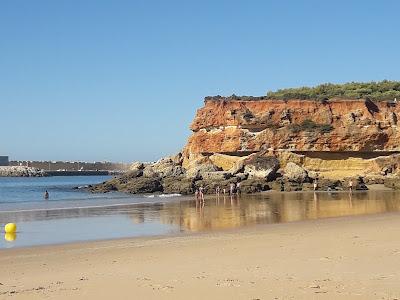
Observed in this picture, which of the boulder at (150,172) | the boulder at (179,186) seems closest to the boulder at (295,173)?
the boulder at (179,186)

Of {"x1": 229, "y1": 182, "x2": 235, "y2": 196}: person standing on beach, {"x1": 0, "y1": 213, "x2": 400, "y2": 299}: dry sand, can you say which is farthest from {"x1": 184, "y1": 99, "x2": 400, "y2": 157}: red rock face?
{"x1": 0, "y1": 213, "x2": 400, "y2": 299}: dry sand

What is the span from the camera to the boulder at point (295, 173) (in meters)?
47.1

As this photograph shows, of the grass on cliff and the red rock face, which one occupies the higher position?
the grass on cliff

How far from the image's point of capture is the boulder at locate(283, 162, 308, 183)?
1853 inches

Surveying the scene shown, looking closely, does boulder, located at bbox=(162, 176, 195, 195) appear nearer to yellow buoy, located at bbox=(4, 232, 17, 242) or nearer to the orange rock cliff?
the orange rock cliff

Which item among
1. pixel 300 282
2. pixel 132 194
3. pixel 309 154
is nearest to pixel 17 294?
pixel 300 282

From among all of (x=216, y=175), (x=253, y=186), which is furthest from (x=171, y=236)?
(x=216, y=175)

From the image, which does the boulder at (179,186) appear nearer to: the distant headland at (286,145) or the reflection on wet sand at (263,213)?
→ the distant headland at (286,145)

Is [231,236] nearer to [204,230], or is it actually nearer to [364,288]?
[204,230]

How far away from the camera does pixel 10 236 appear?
1891 centimetres

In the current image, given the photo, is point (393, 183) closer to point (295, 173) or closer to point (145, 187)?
point (295, 173)

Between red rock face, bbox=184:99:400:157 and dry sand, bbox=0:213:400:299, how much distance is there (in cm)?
3427

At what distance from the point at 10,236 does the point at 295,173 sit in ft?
107

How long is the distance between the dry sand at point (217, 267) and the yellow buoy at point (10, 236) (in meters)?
3.00
